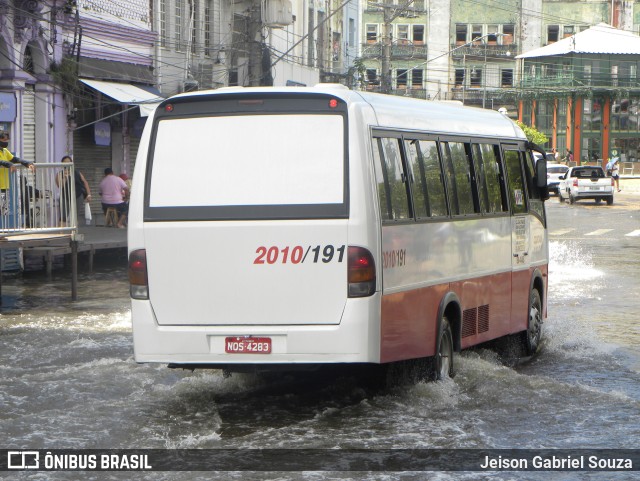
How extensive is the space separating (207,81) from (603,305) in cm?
2117

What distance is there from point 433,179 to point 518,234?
2.63 m

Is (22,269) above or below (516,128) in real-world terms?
below

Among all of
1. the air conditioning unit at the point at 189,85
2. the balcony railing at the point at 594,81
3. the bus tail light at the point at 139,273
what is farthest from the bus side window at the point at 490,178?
the balcony railing at the point at 594,81

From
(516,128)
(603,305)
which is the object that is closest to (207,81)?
(603,305)

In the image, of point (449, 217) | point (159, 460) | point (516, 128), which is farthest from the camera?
point (516, 128)

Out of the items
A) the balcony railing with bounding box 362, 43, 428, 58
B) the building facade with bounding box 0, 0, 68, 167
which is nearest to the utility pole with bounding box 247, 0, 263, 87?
the building facade with bounding box 0, 0, 68, 167

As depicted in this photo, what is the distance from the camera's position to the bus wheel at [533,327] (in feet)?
46.8

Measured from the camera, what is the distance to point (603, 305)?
63.0 feet

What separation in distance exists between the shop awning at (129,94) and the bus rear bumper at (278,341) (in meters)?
20.1

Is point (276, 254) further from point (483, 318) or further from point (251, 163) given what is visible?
point (483, 318)

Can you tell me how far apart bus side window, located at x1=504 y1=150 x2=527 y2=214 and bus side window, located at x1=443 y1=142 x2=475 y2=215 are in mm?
1375

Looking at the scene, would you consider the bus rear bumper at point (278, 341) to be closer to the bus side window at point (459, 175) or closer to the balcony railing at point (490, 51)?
the bus side window at point (459, 175)

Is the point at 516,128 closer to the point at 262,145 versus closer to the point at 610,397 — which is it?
the point at 610,397

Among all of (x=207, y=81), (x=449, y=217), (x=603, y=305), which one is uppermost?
(x=207, y=81)
